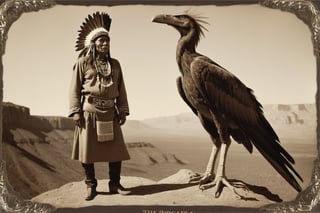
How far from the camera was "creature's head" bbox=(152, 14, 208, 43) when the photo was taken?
230 centimetres

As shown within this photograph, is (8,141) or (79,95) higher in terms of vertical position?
(79,95)

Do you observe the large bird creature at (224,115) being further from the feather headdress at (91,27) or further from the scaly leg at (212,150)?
the feather headdress at (91,27)

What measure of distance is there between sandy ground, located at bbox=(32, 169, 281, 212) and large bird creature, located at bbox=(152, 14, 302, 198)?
5 cm

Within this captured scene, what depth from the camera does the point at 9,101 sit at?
90.9 inches

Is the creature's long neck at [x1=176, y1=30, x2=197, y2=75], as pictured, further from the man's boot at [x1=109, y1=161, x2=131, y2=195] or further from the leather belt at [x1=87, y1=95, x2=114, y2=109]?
the man's boot at [x1=109, y1=161, x2=131, y2=195]

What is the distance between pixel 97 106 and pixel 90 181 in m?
0.40

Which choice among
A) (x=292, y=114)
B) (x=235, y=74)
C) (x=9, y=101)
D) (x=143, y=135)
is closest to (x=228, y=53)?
(x=235, y=74)

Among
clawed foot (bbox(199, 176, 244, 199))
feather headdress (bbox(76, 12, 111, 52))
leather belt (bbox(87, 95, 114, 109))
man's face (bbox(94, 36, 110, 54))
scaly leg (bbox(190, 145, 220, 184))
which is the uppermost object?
feather headdress (bbox(76, 12, 111, 52))

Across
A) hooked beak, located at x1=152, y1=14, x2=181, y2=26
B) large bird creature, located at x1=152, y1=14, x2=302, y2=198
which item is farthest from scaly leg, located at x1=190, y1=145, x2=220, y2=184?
hooked beak, located at x1=152, y1=14, x2=181, y2=26

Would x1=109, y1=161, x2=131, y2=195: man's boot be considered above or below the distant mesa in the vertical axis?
below

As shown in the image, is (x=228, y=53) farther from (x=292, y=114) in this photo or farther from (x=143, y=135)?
(x=143, y=135)

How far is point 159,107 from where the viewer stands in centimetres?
232

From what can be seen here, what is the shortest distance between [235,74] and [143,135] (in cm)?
59

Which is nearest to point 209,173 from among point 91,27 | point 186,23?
point 186,23
